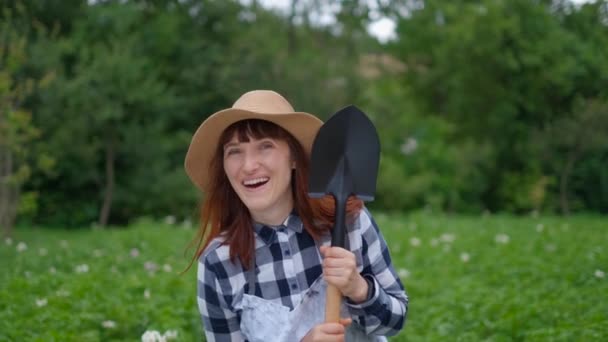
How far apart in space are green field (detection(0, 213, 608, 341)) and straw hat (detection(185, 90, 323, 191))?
1278mm

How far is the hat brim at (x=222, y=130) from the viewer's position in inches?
80.0

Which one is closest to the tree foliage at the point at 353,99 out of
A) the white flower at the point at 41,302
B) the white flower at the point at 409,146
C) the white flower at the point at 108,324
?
the white flower at the point at 409,146

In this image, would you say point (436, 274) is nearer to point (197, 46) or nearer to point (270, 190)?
point (270, 190)

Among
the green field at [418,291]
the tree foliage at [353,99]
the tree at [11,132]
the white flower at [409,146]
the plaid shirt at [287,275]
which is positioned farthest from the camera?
the white flower at [409,146]

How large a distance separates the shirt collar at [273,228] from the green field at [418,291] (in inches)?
47.4

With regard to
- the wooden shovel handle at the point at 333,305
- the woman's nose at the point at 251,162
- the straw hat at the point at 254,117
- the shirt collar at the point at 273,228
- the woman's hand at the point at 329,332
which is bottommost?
the woman's hand at the point at 329,332

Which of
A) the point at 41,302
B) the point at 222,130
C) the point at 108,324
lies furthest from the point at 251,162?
the point at 41,302

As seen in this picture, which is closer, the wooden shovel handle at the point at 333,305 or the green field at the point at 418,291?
the wooden shovel handle at the point at 333,305

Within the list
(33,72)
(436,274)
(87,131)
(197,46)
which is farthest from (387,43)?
(436,274)

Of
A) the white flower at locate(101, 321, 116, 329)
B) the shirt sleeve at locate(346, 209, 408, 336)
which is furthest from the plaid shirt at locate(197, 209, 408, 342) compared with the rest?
the white flower at locate(101, 321, 116, 329)

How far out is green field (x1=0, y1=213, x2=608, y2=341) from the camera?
3.29m

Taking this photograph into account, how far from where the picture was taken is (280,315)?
6.67ft

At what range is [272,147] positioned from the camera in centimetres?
211

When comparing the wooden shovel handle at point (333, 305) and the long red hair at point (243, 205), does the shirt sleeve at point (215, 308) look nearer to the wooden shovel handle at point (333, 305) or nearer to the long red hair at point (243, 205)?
the long red hair at point (243, 205)
